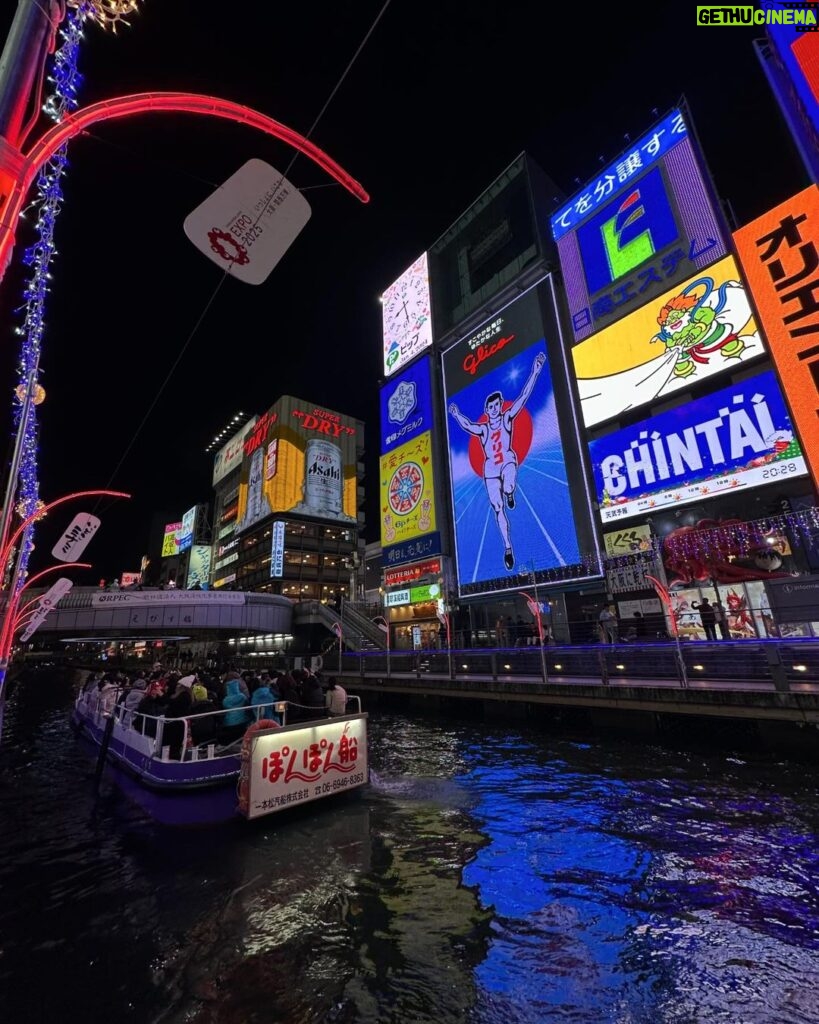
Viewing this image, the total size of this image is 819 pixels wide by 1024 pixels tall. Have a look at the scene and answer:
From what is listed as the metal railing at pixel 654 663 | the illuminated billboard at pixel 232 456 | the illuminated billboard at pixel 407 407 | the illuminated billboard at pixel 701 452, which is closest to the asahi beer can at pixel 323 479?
the illuminated billboard at pixel 232 456

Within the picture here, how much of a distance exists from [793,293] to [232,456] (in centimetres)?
10363

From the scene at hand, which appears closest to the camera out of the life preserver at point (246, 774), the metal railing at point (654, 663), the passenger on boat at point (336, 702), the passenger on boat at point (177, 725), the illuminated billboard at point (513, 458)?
the life preserver at point (246, 774)

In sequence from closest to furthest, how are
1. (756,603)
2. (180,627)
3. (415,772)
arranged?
(415,772) → (756,603) → (180,627)

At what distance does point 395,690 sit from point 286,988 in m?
20.7

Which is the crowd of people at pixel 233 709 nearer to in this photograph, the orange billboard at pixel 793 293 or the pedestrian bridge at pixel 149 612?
the orange billboard at pixel 793 293

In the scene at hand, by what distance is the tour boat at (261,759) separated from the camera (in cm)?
766

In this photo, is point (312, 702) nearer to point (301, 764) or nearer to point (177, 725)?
point (301, 764)

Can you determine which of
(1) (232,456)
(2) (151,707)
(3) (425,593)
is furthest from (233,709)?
(1) (232,456)

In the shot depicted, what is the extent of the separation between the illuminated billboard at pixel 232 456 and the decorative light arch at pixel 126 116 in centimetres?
9969

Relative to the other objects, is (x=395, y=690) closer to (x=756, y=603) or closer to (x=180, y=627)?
(x=756, y=603)

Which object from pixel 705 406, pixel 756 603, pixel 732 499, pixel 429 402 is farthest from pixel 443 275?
pixel 756 603

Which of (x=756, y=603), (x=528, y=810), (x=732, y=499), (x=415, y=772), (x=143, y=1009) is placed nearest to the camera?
(x=143, y=1009)

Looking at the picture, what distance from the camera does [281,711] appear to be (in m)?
9.30

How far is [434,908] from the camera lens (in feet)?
16.5
